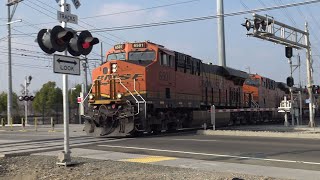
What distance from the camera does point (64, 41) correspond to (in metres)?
11.0

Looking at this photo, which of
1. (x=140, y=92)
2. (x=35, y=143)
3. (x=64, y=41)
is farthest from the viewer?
(x=140, y=92)

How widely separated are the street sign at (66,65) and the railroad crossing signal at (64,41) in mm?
188

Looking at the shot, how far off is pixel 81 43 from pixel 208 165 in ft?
15.2

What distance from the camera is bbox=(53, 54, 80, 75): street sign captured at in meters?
11.0

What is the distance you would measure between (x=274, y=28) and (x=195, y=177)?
62.8 ft

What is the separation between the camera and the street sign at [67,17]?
37.3 feet

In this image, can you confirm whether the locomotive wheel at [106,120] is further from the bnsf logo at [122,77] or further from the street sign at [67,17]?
the street sign at [67,17]

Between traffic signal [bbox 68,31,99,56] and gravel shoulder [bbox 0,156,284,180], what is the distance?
296cm

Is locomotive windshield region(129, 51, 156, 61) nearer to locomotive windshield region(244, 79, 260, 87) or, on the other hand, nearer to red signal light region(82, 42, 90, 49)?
red signal light region(82, 42, 90, 49)

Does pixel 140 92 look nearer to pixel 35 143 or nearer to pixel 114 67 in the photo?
pixel 114 67

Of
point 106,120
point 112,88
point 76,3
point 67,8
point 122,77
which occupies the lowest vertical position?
point 106,120

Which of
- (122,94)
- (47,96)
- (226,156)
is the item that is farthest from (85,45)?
(47,96)

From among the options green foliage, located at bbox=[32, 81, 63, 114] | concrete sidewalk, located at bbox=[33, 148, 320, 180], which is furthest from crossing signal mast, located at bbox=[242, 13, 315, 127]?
green foliage, located at bbox=[32, 81, 63, 114]

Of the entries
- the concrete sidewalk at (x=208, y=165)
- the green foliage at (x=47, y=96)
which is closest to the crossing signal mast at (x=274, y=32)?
the concrete sidewalk at (x=208, y=165)
